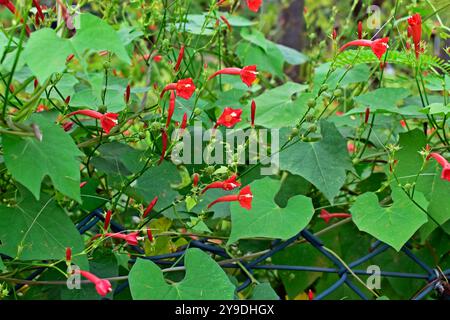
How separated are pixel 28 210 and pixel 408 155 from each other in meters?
0.77

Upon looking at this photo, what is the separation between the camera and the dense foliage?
3.50ft

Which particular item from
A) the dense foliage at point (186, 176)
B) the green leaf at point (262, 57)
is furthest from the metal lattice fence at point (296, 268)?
the green leaf at point (262, 57)

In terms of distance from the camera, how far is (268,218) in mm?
1300

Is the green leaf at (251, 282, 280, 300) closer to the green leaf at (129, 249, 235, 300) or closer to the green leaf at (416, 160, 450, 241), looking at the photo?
the green leaf at (129, 249, 235, 300)

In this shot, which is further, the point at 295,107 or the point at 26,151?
the point at 295,107

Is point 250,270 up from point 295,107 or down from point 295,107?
down

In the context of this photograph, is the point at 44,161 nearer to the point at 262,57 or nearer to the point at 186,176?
the point at 186,176

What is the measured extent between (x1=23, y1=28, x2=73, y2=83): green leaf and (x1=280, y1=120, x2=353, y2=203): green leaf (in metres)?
0.60

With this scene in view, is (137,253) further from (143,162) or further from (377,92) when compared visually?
(377,92)

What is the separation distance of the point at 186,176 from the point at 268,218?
54 cm

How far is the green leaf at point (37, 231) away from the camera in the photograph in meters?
1.17
